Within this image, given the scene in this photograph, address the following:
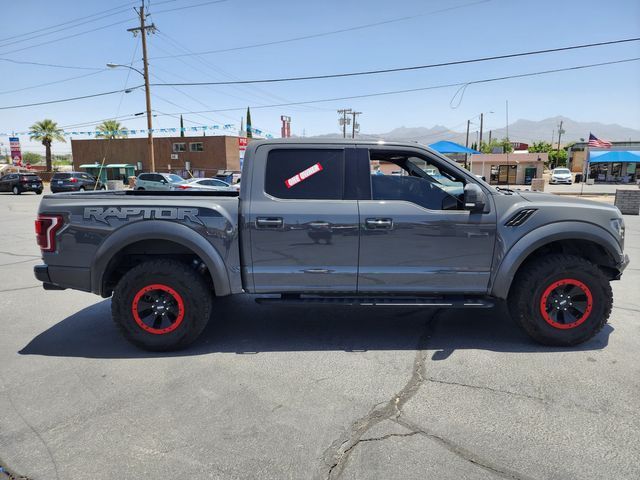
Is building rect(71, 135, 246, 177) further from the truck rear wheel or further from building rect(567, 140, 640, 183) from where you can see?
the truck rear wheel

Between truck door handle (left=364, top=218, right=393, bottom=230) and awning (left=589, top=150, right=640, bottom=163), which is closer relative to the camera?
truck door handle (left=364, top=218, right=393, bottom=230)

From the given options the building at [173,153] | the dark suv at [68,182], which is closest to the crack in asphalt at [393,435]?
the dark suv at [68,182]

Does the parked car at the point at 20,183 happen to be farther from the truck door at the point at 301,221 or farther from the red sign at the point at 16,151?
the truck door at the point at 301,221

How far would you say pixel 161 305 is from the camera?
392cm

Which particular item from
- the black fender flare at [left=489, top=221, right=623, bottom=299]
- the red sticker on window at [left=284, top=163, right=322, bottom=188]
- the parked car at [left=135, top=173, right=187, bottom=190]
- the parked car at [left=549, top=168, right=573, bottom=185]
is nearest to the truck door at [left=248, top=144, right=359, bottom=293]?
the red sticker on window at [left=284, top=163, right=322, bottom=188]

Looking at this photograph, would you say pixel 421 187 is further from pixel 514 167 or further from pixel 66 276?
pixel 514 167

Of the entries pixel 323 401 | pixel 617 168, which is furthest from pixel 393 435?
pixel 617 168

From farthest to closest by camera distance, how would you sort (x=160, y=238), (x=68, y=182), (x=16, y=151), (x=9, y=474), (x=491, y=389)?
1. (x=16, y=151)
2. (x=68, y=182)
3. (x=160, y=238)
4. (x=491, y=389)
5. (x=9, y=474)

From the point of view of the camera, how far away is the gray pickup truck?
3785 millimetres

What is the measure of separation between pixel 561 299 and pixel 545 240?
62 cm

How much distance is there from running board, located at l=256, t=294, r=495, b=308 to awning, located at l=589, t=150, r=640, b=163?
5251 cm

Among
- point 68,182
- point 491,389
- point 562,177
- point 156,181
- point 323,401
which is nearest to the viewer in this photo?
point 323,401

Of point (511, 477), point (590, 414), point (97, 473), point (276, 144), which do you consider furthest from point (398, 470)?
point (276, 144)

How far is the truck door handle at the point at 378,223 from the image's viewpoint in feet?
12.4
